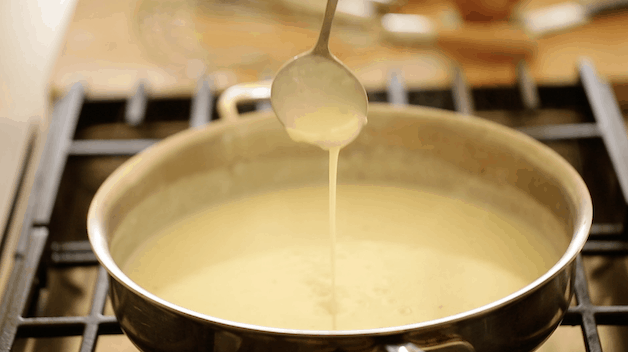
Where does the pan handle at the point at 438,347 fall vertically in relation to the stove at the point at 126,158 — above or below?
above

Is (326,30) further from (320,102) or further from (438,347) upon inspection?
(438,347)

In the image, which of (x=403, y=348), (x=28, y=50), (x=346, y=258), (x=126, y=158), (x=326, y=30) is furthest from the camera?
(x=28, y=50)

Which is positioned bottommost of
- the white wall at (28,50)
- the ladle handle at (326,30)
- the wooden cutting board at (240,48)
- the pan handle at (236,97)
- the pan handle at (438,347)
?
the white wall at (28,50)

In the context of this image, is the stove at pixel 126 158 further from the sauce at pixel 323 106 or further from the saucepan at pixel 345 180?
the sauce at pixel 323 106

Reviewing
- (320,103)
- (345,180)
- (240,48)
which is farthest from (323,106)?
(240,48)

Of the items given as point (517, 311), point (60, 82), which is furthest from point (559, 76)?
point (60, 82)

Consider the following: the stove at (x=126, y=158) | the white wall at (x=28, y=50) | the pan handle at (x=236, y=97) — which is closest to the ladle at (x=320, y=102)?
the pan handle at (x=236, y=97)

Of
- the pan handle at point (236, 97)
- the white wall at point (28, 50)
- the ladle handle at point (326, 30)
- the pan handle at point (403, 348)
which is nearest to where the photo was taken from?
the pan handle at point (403, 348)
